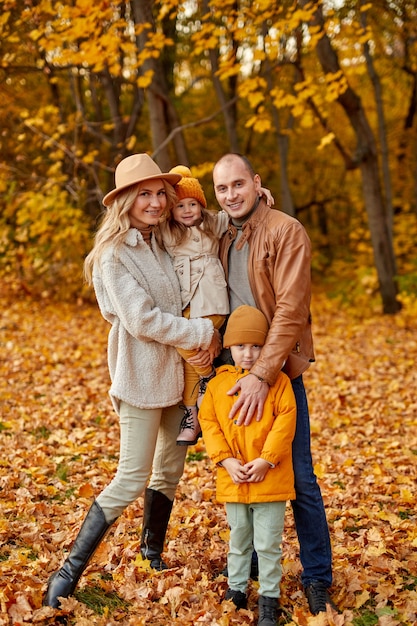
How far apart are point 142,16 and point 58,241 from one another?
472cm

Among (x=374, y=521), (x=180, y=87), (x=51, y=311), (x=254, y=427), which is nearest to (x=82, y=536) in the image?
(x=254, y=427)

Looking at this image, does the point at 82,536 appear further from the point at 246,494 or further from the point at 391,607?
the point at 391,607

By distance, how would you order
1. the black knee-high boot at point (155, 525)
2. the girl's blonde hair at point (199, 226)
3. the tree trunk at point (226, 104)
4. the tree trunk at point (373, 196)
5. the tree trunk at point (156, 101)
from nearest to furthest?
the girl's blonde hair at point (199, 226)
the black knee-high boot at point (155, 525)
the tree trunk at point (156, 101)
the tree trunk at point (373, 196)
the tree trunk at point (226, 104)

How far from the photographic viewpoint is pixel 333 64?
33.0 ft

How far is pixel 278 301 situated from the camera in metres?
3.24

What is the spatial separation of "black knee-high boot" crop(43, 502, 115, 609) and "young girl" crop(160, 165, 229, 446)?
57cm

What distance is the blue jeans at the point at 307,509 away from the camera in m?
3.34

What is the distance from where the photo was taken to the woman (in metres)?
3.33

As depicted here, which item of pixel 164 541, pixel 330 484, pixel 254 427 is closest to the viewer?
pixel 254 427

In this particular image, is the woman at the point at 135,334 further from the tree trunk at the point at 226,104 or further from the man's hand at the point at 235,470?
the tree trunk at the point at 226,104

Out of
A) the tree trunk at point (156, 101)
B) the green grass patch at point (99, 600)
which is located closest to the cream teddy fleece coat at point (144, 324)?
the green grass patch at point (99, 600)

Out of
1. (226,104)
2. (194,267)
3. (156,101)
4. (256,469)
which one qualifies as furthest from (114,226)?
(226,104)

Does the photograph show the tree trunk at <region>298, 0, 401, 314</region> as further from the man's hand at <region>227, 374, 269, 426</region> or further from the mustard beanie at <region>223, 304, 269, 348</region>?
the man's hand at <region>227, 374, 269, 426</region>

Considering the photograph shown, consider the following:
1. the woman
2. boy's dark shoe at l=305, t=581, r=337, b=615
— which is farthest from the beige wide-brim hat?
boy's dark shoe at l=305, t=581, r=337, b=615
